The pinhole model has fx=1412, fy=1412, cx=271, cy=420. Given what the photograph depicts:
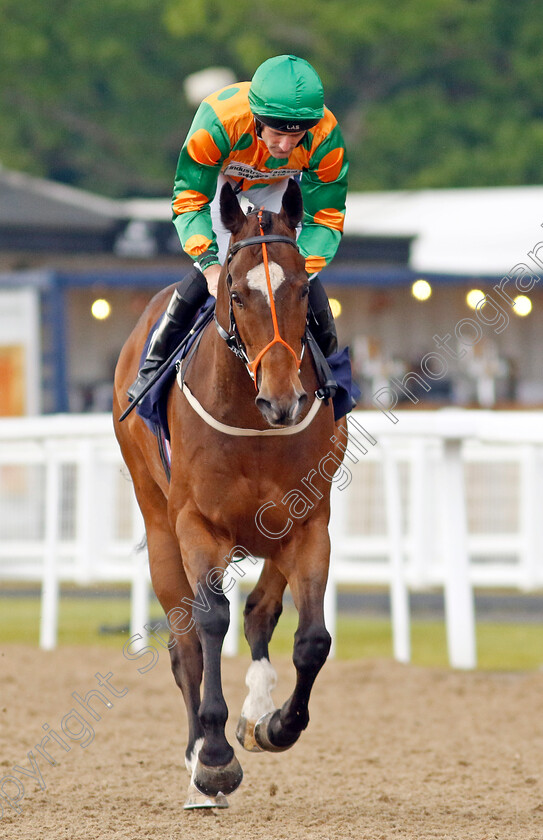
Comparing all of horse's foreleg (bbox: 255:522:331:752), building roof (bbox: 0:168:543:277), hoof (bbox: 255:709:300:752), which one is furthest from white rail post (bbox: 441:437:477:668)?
building roof (bbox: 0:168:543:277)

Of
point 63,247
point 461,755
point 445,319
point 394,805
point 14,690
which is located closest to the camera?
point 394,805

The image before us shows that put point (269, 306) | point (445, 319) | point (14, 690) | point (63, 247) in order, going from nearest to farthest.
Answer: point (269, 306) < point (14, 690) < point (63, 247) < point (445, 319)

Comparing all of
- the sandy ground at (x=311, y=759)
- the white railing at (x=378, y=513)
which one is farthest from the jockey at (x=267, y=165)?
the white railing at (x=378, y=513)

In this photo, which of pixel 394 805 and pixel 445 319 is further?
pixel 445 319

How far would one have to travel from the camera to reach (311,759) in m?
6.11

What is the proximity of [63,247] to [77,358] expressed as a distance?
1.50m

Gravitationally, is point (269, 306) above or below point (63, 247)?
below

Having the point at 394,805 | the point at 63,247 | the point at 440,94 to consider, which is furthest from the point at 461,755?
the point at 440,94

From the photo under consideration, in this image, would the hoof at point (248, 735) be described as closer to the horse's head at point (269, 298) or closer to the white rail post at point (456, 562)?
the horse's head at point (269, 298)

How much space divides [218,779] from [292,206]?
1.90 m

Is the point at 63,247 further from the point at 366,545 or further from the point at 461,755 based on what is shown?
the point at 461,755

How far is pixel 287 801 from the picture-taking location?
525 cm

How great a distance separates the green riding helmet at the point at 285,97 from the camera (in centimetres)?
466

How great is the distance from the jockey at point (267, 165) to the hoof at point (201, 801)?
1.53 metres
